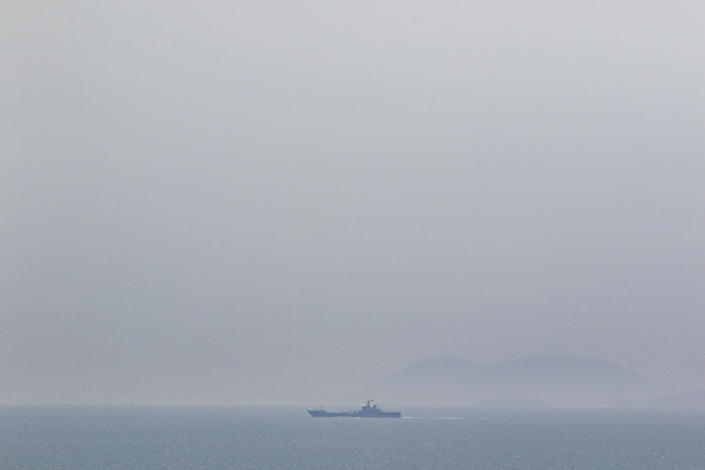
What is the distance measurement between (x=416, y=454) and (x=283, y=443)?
42490mm

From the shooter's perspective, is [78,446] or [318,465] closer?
[318,465]

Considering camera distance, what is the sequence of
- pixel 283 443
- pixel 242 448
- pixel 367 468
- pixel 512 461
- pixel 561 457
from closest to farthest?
pixel 367 468, pixel 512 461, pixel 561 457, pixel 242 448, pixel 283 443

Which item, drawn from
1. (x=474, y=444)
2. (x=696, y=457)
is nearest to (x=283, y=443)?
(x=474, y=444)

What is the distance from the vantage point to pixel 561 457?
156625 millimetres

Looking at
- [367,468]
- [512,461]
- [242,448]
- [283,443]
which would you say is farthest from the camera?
[283,443]

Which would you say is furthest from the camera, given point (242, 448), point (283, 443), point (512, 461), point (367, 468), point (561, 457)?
point (283, 443)

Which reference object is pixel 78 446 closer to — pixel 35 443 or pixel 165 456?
pixel 35 443

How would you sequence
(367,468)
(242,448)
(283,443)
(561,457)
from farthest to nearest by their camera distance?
(283,443)
(242,448)
(561,457)
(367,468)

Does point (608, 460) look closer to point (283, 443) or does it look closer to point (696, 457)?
point (696, 457)

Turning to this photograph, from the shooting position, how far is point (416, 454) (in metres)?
161

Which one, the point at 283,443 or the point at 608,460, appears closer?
the point at 608,460

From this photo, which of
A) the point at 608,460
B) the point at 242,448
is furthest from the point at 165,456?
the point at 608,460

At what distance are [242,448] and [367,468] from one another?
4774 centimetres

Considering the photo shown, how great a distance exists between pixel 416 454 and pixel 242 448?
3244cm
